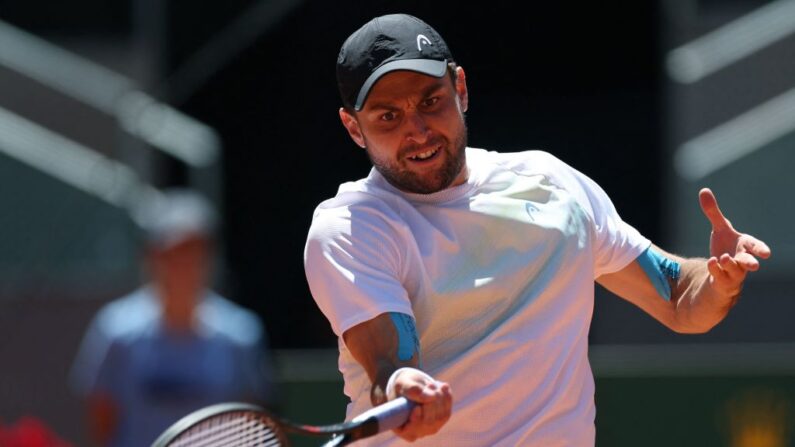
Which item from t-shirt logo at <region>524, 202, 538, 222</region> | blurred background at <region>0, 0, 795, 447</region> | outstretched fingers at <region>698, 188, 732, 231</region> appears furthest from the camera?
blurred background at <region>0, 0, 795, 447</region>

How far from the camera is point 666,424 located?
639 centimetres

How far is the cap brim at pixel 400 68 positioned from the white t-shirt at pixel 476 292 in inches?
7.7

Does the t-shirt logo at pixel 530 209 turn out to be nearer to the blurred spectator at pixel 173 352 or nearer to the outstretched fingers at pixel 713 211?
the outstretched fingers at pixel 713 211

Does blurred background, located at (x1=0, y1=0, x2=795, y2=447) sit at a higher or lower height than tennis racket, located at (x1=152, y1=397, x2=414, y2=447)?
higher

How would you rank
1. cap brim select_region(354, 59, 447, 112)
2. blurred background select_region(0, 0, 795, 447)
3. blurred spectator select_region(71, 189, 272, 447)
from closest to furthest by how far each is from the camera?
cap brim select_region(354, 59, 447, 112) < blurred spectator select_region(71, 189, 272, 447) < blurred background select_region(0, 0, 795, 447)

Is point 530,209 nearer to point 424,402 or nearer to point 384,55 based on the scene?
point 384,55

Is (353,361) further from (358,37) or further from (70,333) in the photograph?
(70,333)

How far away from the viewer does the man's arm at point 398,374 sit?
2701mm

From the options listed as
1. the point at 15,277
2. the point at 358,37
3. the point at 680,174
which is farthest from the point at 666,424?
the point at 358,37

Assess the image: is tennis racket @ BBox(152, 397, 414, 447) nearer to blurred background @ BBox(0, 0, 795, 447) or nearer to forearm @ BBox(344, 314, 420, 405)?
forearm @ BBox(344, 314, 420, 405)

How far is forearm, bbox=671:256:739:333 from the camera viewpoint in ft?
10.7

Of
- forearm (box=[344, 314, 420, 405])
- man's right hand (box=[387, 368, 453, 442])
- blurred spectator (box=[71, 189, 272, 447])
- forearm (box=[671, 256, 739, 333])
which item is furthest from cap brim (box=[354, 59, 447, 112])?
blurred spectator (box=[71, 189, 272, 447])

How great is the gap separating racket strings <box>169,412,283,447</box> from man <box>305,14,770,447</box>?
0.21 meters

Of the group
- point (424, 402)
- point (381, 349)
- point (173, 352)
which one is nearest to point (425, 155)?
point (381, 349)
